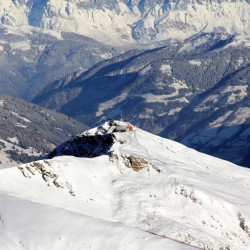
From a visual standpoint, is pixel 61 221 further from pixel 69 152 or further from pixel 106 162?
pixel 69 152

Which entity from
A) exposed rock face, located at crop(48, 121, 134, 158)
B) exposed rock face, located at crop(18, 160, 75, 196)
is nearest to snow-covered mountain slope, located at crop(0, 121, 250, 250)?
exposed rock face, located at crop(18, 160, 75, 196)

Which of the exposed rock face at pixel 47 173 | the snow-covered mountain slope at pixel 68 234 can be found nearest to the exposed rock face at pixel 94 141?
the exposed rock face at pixel 47 173

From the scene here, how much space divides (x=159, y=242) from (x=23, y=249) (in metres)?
7.71

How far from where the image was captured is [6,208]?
54750mm

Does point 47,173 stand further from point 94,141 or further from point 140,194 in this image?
point 94,141

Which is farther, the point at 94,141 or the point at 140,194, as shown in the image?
the point at 94,141

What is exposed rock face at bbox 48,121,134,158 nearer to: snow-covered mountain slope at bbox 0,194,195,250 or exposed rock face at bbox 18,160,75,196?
exposed rock face at bbox 18,160,75,196

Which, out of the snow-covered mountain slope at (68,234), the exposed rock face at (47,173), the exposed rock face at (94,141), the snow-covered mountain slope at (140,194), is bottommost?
the exposed rock face at (94,141)

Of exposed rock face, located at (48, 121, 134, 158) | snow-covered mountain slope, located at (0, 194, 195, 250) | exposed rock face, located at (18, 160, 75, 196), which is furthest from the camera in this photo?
exposed rock face, located at (48, 121, 134, 158)

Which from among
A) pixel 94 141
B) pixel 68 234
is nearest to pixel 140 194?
pixel 94 141

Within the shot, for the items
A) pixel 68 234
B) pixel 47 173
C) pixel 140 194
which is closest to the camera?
pixel 68 234

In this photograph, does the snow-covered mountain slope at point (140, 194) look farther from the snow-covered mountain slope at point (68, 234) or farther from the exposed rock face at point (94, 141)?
the exposed rock face at point (94, 141)

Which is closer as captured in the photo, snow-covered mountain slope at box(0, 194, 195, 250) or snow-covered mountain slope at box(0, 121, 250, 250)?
snow-covered mountain slope at box(0, 194, 195, 250)

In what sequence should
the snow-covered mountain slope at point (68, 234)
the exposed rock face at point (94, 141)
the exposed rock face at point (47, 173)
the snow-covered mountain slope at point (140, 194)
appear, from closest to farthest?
the snow-covered mountain slope at point (68, 234), the snow-covered mountain slope at point (140, 194), the exposed rock face at point (47, 173), the exposed rock face at point (94, 141)
